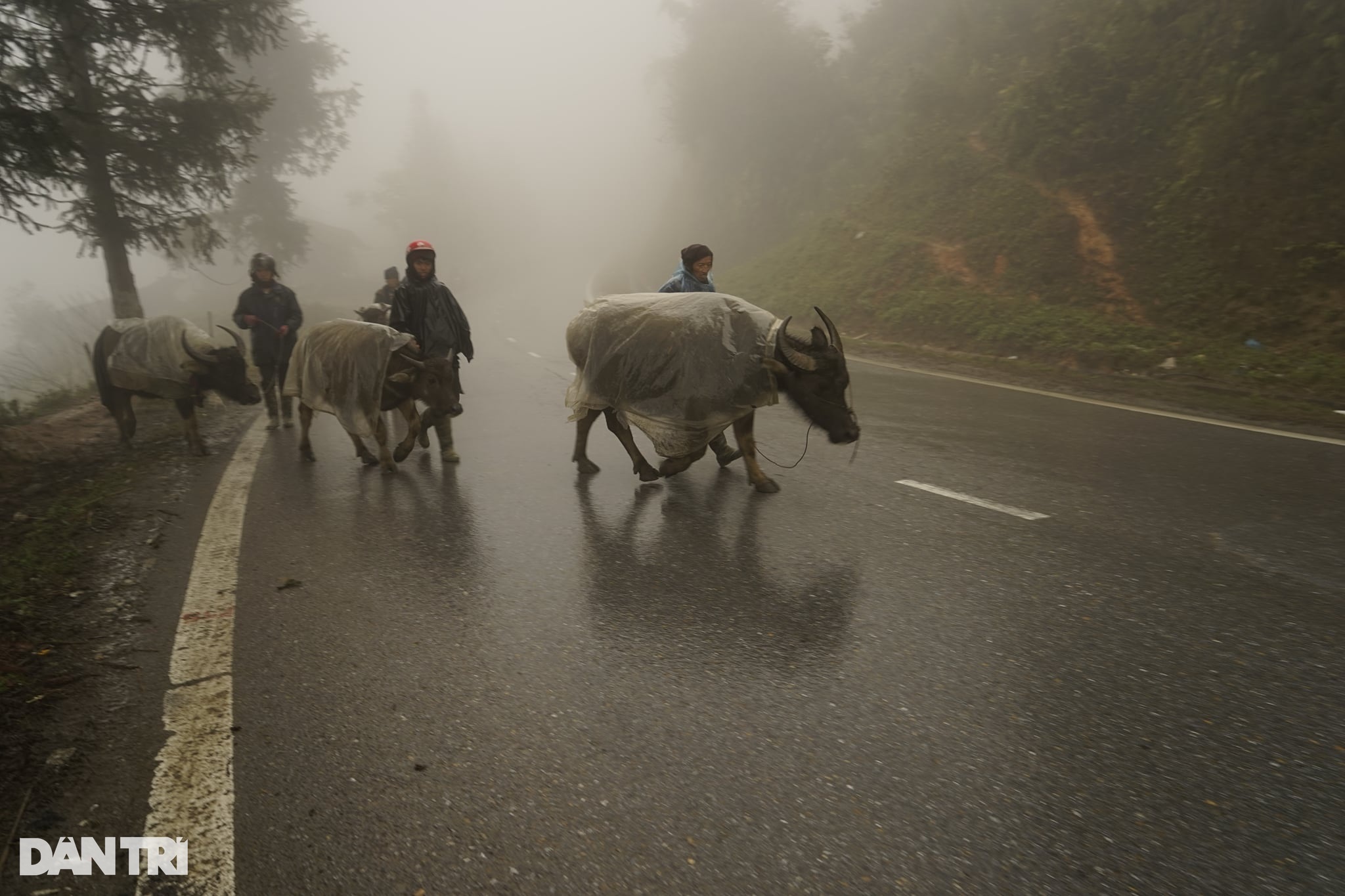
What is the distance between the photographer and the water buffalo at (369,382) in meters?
7.21

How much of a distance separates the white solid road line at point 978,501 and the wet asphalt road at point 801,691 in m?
0.11

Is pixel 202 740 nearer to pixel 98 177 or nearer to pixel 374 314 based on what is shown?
pixel 374 314

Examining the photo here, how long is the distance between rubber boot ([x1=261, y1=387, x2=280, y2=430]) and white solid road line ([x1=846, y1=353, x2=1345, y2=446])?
9071 millimetres

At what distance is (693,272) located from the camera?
755 cm

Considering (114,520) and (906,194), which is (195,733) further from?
(906,194)

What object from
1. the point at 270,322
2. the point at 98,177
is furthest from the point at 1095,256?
the point at 98,177

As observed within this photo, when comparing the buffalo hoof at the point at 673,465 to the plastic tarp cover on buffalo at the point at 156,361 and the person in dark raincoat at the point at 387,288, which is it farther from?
the person in dark raincoat at the point at 387,288

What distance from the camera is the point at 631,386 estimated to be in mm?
6266

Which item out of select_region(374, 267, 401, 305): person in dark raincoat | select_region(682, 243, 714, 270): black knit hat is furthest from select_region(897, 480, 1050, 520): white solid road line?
select_region(374, 267, 401, 305): person in dark raincoat

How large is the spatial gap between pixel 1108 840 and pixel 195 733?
306 cm

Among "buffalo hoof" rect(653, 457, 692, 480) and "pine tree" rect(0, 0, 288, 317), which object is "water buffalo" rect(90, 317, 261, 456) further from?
"pine tree" rect(0, 0, 288, 317)

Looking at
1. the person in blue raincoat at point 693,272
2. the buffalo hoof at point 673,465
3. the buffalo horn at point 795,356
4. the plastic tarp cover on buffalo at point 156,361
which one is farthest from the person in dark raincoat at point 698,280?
the plastic tarp cover on buffalo at point 156,361

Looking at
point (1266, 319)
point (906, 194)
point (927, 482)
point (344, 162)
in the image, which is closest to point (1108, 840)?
point (927, 482)

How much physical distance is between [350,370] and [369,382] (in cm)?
23
